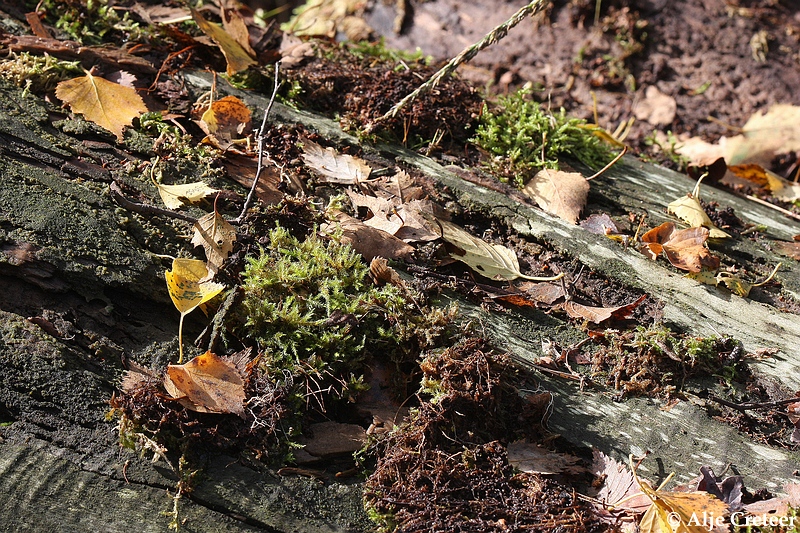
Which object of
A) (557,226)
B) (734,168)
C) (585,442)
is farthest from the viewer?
(734,168)

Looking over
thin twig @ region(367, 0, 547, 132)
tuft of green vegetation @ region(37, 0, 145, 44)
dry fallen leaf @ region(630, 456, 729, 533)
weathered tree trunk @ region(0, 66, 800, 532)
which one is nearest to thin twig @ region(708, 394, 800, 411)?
weathered tree trunk @ region(0, 66, 800, 532)

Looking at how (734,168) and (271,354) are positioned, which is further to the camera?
(734,168)

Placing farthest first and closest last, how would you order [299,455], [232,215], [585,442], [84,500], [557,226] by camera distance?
[557,226], [232,215], [585,442], [299,455], [84,500]

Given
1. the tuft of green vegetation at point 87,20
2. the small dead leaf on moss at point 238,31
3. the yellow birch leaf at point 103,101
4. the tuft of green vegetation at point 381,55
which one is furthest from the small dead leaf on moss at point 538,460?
the tuft of green vegetation at point 87,20

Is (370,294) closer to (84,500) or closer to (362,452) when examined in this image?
(362,452)

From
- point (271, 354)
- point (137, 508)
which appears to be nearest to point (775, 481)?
point (271, 354)

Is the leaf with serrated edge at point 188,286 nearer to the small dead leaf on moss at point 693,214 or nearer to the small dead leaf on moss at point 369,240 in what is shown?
the small dead leaf on moss at point 369,240

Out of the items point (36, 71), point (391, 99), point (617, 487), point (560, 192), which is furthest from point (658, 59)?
point (36, 71)
